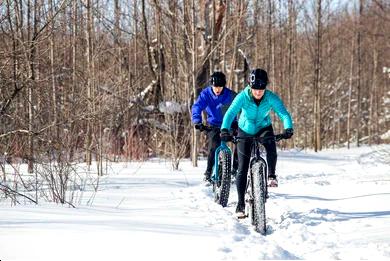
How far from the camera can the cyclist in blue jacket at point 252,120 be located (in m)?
5.89

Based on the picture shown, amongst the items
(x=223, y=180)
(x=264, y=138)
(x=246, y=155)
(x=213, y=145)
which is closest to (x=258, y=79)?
(x=264, y=138)

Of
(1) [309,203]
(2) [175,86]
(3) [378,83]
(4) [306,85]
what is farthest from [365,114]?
(1) [309,203]

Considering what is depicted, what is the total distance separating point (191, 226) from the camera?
5.18 meters

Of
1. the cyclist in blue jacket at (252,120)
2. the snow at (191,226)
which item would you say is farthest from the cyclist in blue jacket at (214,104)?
the cyclist in blue jacket at (252,120)

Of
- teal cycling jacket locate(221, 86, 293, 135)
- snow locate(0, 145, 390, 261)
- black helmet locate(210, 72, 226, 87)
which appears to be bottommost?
snow locate(0, 145, 390, 261)

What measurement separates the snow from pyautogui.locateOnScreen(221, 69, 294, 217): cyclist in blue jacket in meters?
0.59

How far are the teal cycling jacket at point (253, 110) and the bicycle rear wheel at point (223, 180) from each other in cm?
112

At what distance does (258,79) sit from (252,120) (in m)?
0.59

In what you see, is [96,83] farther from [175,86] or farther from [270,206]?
[270,206]

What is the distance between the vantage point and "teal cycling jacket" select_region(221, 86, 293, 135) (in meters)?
5.97

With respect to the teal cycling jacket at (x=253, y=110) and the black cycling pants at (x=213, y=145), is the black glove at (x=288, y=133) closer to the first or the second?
the teal cycling jacket at (x=253, y=110)

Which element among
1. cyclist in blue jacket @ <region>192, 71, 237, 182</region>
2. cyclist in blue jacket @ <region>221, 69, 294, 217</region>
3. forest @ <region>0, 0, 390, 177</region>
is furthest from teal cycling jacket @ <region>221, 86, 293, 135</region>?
forest @ <region>0, 0, 390, 177</region>

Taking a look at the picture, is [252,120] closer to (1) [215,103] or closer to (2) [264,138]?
(2) [264,138]

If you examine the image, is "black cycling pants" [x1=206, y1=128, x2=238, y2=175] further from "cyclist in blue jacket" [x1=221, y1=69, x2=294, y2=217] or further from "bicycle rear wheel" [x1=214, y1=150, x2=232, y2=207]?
"cyclist in blue jacket" [x1=221, y1=69, x2=294, y2=217]
